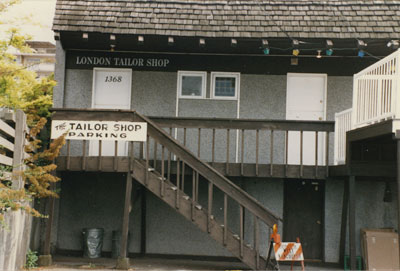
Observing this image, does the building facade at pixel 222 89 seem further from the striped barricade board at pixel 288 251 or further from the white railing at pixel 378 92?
the striped barricade board at pixel 288 251

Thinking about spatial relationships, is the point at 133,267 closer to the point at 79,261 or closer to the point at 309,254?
the point at 79,261

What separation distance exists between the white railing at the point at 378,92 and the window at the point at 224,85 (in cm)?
323

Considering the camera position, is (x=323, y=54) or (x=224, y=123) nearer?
A: (x=224, y=123)

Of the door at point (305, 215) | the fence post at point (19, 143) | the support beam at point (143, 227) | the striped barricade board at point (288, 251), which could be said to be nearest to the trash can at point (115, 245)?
the support beam at point (143, 227)

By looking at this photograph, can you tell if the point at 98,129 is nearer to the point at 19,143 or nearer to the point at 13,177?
the point at 19,143

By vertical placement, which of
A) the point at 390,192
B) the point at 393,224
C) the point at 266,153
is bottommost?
the point at 393,224

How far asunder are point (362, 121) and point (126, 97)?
5495 millimetres

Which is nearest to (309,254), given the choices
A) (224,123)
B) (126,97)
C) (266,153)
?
(266,153)

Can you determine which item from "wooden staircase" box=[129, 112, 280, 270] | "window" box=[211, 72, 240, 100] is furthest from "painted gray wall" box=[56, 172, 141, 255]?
"window" box=[211, 72, 240, 100]

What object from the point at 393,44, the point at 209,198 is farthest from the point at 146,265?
the point at 393,44

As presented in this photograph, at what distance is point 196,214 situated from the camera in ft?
32.0

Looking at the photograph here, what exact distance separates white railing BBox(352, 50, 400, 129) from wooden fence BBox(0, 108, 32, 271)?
579 centimetres

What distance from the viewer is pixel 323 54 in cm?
1216

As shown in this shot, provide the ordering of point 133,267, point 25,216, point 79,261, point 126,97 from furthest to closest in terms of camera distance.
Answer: point 126,97, point 79,261, point 133,267, point 25,216
